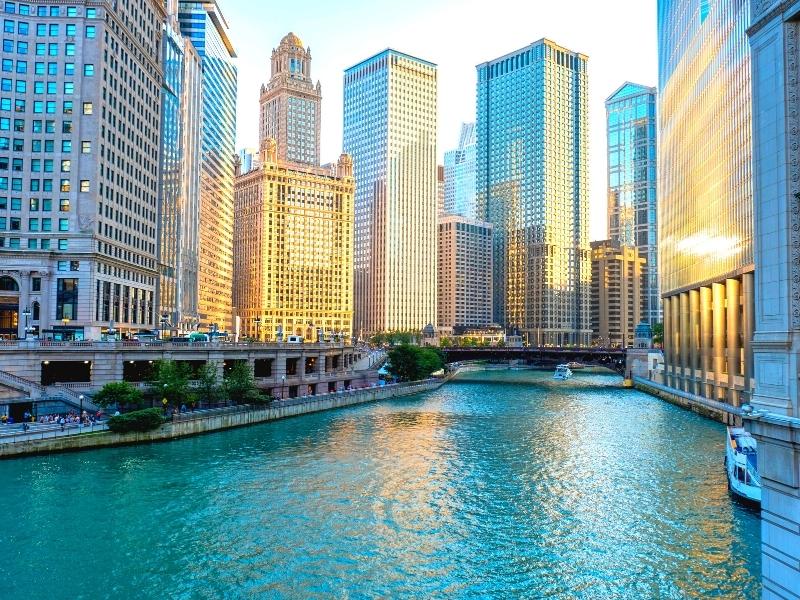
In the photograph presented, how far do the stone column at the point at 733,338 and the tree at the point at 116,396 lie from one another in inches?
3219

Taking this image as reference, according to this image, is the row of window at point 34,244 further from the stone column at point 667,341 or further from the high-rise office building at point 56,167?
the stone column at point 667,341

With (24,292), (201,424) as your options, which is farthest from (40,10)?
(201,424)

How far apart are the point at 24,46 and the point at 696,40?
378ft

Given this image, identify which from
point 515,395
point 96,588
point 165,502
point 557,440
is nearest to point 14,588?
point 96,588

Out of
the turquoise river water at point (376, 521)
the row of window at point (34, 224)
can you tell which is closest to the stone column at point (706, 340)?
the turquoise river water at point (376, 521)

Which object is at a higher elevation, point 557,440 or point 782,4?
point 782,4

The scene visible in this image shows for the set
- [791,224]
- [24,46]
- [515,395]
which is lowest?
[515,395]

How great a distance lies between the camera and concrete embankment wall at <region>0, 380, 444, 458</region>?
209 ft

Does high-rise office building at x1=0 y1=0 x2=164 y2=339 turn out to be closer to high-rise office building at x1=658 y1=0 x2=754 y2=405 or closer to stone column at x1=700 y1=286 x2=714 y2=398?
high-rise office building at x1=658 y1=0 x2=754 y2=405

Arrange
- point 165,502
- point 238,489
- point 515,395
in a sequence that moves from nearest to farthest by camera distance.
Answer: point 165,502 → point 238,489 → point 515,395

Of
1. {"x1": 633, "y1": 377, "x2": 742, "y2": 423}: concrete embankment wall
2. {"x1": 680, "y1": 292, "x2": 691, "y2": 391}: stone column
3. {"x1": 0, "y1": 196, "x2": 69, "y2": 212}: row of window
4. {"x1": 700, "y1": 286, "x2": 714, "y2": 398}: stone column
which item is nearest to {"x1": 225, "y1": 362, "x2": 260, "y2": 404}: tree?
{"x1": 0, "y1": 196, "x2": 69, "y2": 212}: row of window

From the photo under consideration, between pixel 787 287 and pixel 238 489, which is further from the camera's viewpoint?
pixel 238 489

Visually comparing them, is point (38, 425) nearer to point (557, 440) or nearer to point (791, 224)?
point (557, 440)

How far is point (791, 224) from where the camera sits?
75.1ft
